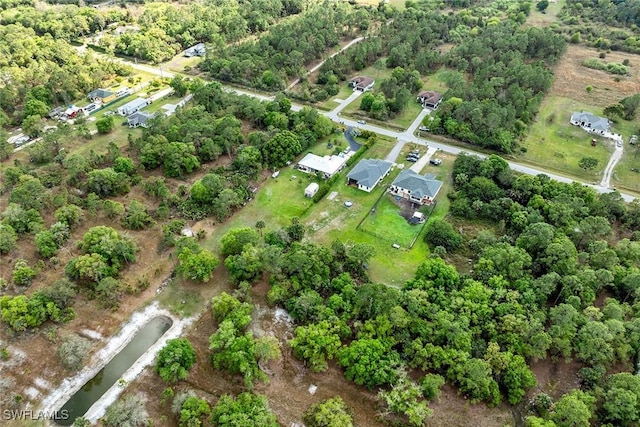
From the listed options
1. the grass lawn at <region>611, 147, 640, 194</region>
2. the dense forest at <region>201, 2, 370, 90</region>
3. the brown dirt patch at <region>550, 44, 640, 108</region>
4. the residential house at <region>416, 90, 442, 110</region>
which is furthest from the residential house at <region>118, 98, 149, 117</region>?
the brown dirt patch at <region>550, 44, 640, 108</region>

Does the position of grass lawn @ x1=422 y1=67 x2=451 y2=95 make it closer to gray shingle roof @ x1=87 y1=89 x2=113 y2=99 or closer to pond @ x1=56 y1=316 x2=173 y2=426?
gray shingle roof @ x1=87 y1=89 x2=113 y2=99

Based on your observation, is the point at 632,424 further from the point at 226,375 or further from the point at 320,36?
the point at 320,36

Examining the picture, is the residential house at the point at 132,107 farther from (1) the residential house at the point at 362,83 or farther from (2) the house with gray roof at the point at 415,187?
(2) the house with gray roof at the point at 415,187

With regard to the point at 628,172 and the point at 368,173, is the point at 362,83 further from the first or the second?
the point at 628,172

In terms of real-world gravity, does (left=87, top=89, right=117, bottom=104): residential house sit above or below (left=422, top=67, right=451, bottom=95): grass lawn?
above

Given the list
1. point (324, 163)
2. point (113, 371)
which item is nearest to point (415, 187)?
point (324, 163)

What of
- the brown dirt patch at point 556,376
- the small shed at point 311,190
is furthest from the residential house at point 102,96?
the brown dirt patch at point 556,376
